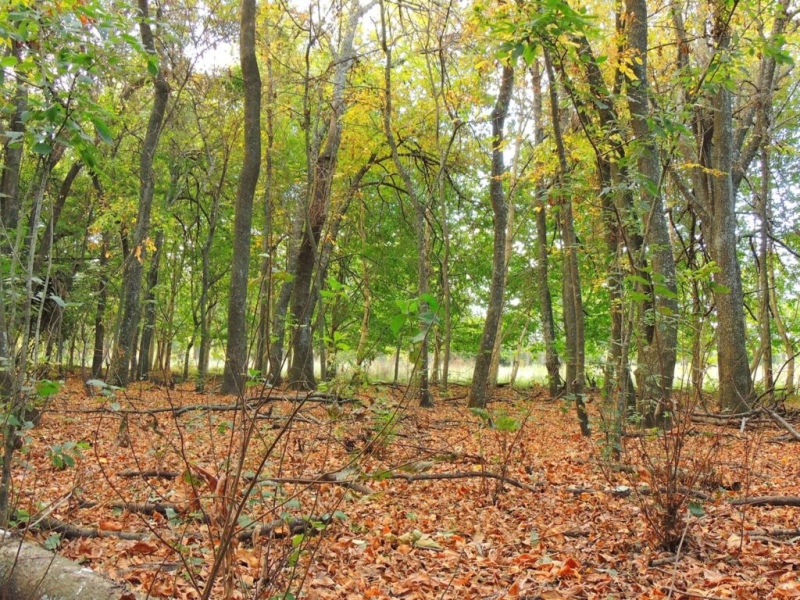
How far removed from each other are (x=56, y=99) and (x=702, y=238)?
1114cm

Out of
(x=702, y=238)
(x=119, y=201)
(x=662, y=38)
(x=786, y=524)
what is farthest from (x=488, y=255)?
(x=786, y=524)

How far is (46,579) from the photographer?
7.09 feet

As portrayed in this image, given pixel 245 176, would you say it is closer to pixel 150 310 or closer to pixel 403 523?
pixel 403 523

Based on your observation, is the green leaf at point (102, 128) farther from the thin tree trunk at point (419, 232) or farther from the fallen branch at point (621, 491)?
the fallen branch at point (621, 491)

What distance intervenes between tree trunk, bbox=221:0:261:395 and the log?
4744 mm

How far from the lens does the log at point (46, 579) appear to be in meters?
2.05

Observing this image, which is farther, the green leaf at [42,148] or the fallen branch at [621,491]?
the fallen branch at [621,491]

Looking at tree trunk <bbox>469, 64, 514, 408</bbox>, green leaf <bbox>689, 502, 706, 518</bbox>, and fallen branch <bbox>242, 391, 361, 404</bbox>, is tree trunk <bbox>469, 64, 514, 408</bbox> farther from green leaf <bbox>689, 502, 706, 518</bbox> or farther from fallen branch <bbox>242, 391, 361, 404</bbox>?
green leaf <bbox>689, 502, 706, 518</bbox>

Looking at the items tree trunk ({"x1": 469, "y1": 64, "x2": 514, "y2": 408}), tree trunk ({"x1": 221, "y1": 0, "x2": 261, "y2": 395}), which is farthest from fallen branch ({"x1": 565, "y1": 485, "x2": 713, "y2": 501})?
tree trunk ({"x1": 469, "y1": 64, "x2": 514, "y2": 408})

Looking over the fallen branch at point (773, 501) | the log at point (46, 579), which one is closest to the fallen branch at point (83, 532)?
the log at point (46, 579)

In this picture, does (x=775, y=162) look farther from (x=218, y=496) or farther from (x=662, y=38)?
(x=218, y=496)

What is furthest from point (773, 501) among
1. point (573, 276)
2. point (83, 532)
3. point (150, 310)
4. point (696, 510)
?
point (150, 310)

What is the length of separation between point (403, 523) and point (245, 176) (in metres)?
6.45

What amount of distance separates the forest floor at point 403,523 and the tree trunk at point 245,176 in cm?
346
